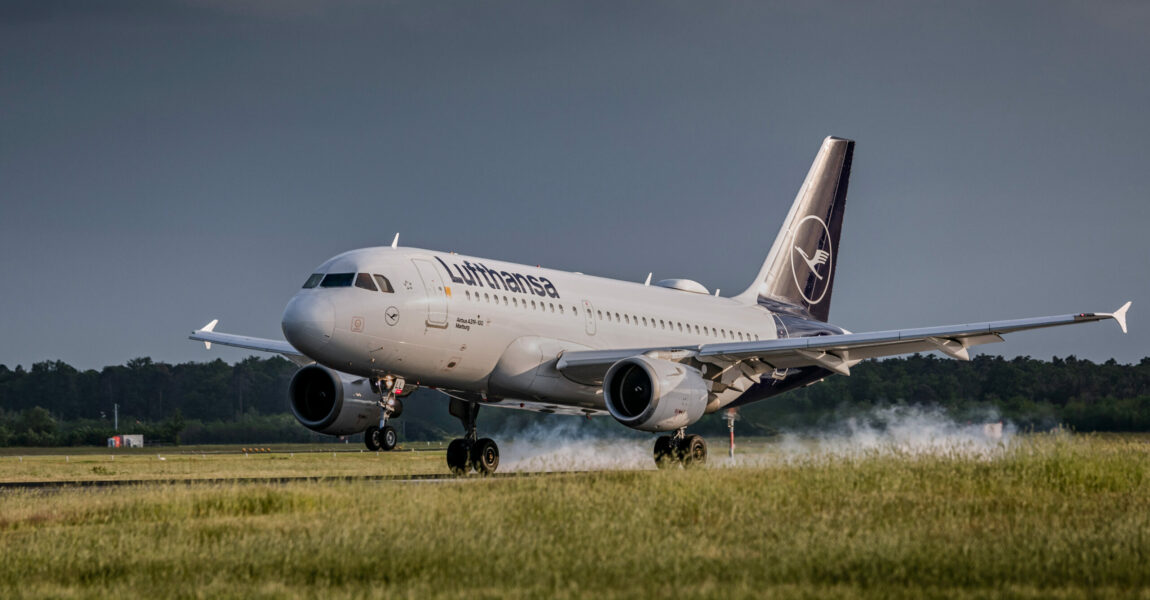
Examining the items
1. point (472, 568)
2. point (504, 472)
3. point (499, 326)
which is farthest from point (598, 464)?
point (472, 568)

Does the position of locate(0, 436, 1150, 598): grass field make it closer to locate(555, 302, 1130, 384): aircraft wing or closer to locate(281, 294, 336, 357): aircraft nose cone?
locate(281, 294, 336, 357): aircraft nose cone

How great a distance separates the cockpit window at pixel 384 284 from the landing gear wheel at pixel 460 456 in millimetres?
5460

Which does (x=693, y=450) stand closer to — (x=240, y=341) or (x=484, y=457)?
(x=484, y=457)

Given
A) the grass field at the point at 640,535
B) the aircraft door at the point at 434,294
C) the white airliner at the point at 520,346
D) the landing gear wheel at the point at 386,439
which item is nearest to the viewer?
the grass field at the point at 640,535

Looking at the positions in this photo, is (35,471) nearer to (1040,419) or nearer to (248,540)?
(248,540)

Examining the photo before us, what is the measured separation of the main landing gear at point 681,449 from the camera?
31.3 metres

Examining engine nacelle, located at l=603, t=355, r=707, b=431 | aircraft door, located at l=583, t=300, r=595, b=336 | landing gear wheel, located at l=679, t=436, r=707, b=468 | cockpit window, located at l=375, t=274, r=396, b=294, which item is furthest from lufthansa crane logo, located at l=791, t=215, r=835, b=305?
cockpit window, located at l=375, t=274, r=396, b=294

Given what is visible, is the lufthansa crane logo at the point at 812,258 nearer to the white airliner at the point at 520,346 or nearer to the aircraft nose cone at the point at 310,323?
the white airliner at the point at 520,346

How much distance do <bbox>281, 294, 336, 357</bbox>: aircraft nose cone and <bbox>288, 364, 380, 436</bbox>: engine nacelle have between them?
5007mm

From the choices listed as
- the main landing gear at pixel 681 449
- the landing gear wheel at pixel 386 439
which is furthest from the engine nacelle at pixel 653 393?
the landing gear wheel at pixel 386 439

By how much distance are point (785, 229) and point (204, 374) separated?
269 feet

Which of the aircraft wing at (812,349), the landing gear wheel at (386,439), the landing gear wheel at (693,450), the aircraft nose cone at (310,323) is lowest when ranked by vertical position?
the landing gear wheel at (693,450)

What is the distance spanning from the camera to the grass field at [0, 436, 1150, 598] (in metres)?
12.0

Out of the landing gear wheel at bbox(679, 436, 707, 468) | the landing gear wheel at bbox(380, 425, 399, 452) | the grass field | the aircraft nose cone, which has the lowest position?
the grass field
